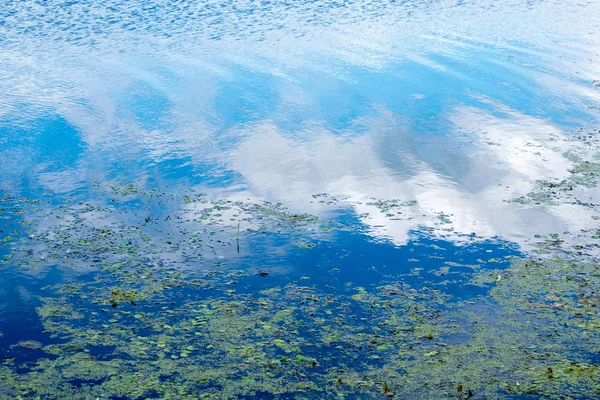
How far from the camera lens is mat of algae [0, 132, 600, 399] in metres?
10.2

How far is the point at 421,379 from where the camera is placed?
10266 mm

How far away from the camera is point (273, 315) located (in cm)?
1199

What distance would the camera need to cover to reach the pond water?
35.1ft

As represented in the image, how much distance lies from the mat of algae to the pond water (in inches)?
1.8

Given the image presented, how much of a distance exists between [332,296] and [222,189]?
5676 mm

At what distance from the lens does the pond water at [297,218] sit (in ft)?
35.1

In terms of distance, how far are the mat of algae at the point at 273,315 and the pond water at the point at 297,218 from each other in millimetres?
45

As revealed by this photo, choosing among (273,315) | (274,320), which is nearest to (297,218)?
(273,315)

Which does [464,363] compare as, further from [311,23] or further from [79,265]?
[311,23]

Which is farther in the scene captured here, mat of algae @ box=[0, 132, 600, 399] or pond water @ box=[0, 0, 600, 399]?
pond water @ box=[0, 0, 600, 399]

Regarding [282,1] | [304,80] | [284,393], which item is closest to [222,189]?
[284,393]

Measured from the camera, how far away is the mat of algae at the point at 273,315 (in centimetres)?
1022

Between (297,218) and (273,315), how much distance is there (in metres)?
4.22

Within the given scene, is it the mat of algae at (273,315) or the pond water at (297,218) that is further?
the pond water at (297,218)
